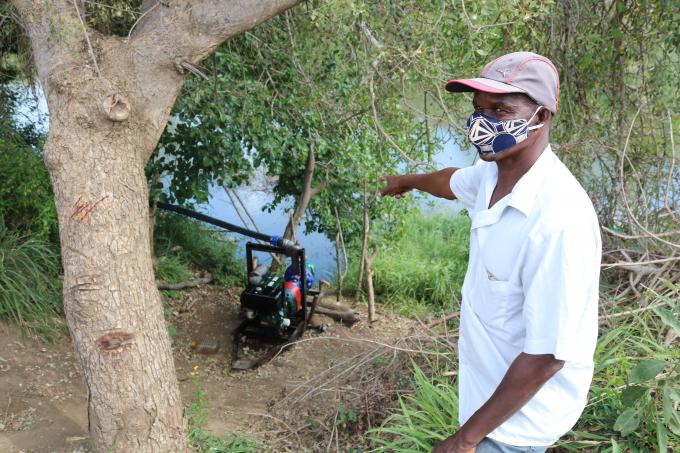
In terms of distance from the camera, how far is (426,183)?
8.49ft

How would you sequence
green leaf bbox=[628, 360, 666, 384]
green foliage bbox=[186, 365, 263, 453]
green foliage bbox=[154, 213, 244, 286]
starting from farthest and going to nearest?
green foliage bbox=[154, 213, 244, 286] → green foliage bbox=[186, 365, 263, 453] → green leaf bbox=[628, 360, 666, 384]

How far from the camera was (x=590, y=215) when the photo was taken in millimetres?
1569

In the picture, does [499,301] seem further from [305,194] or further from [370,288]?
[370,288]

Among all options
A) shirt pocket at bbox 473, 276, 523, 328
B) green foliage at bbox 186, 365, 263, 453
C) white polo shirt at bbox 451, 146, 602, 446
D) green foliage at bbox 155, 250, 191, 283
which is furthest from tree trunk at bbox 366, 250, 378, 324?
shirt pocket at bbox 473, 276, 523, 328

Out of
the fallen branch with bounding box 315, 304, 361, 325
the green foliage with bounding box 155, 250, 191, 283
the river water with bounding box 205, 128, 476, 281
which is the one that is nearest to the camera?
the green foliage with bounding box 155, 250, 191, 283

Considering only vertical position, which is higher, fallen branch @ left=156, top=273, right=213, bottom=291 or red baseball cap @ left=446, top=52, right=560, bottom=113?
red baseball cap @ left=446, top=52, right=560, bottom=113

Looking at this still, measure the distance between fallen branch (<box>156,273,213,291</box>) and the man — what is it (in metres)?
4.80

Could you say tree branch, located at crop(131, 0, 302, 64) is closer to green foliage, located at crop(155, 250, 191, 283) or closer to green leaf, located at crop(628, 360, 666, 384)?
green leaf, located at crop(628, 360, 666, 384)

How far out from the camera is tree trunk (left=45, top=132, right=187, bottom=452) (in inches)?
112

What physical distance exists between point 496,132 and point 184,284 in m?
5.18

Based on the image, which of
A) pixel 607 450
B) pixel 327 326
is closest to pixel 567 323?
pixel 607 450

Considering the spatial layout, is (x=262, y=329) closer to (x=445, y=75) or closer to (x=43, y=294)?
(x=43, y=294)

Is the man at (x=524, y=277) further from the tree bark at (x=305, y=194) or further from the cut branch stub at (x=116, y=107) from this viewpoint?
the tree bark at (x=305, y=194)

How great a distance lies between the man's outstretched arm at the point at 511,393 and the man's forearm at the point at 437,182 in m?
0.96
